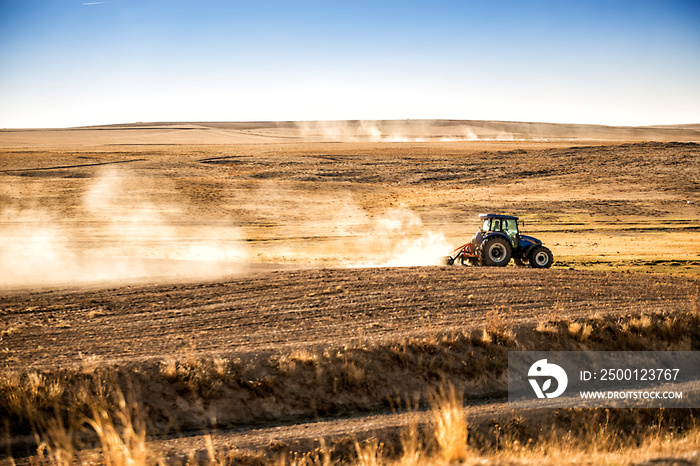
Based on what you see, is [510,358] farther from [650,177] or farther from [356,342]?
[650,177]

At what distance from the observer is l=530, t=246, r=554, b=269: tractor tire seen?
20906 mm

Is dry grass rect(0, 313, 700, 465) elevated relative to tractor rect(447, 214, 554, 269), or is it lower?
lower

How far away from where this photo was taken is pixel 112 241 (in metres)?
32.6

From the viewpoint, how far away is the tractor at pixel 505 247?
21.0 meters

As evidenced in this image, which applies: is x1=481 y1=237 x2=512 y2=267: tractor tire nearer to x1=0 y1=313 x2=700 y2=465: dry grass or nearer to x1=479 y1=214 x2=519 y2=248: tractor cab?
x1=479 y1=214 x2=519 y2=248: tractor cab

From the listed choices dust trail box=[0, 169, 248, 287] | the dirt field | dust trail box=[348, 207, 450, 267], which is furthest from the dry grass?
dust trail box=[348, 207, 450, 267]

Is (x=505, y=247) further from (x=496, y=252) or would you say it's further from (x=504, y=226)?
(x=504, y=226)

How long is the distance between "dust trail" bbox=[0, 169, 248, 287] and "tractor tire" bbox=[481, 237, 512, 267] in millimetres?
10062

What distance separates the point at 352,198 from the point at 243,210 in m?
11.7

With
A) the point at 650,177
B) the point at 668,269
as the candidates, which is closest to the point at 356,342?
the point at 668,269

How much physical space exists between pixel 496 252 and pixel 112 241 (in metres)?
23.3

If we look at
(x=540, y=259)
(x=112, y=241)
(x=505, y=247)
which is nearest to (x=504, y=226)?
(x=505, y=247)

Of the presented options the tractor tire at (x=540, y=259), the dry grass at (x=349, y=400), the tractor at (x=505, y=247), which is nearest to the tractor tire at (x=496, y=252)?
the tractor at (x=505, y=247)

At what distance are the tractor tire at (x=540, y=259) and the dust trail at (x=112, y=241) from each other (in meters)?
11.9
